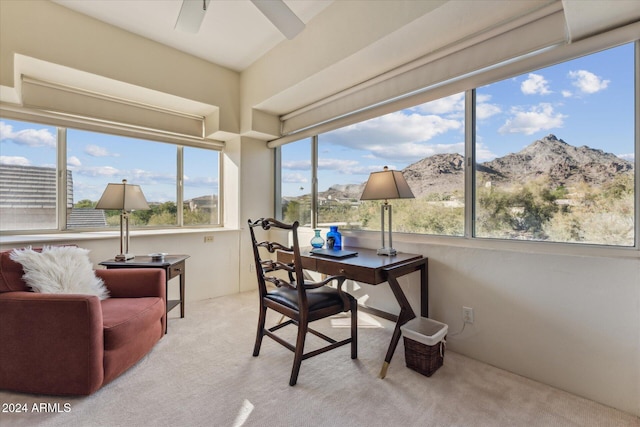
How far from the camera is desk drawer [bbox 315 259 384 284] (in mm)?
1943

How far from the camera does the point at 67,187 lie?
297 centimetres

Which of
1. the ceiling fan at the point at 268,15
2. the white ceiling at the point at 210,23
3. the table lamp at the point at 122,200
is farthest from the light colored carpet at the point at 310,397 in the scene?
the white ceiling at the point at 210,23

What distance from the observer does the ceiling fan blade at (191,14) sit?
1.80 m

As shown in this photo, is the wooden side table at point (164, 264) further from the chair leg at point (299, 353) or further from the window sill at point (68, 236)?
the chair leg at point (299, 353)

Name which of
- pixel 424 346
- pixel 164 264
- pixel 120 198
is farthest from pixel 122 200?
pixel 424 346

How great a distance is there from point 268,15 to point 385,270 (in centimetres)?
179

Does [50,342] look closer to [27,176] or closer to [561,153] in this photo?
[27,176]

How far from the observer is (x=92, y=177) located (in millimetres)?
3129

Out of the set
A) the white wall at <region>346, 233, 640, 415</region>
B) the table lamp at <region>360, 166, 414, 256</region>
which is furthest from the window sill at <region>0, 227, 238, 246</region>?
the white wall at <region>346, 233, 640, 415</region>

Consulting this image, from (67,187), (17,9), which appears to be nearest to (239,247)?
(67,187)

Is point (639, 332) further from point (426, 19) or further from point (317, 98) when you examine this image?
point (317, 98)

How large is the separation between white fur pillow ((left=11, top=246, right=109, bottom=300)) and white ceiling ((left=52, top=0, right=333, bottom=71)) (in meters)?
2.13

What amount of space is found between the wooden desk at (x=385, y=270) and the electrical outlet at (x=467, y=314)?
261 millimetres

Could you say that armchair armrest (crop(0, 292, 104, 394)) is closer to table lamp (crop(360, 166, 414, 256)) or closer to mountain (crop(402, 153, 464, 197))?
table lamp (crop(360, 166, 414, 256))
